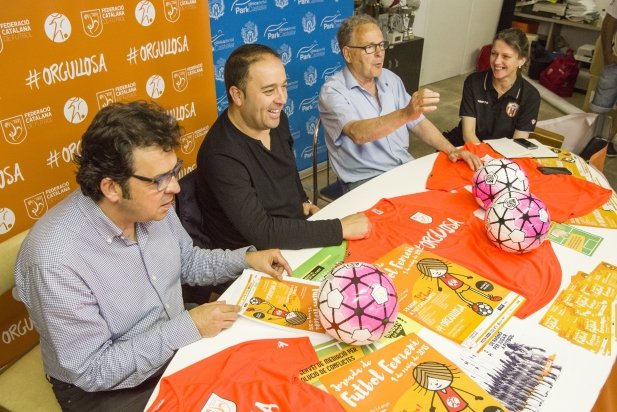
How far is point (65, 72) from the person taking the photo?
7.47 feet

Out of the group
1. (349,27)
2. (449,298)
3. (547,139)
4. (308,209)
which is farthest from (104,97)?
(547,139)

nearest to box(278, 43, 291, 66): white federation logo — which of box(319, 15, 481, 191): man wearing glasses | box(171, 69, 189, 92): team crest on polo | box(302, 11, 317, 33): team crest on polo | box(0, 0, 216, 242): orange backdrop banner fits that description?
box(302, 11, 317, 33): team crest on polo

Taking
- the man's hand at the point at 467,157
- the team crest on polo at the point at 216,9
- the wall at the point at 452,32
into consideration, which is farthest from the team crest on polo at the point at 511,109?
the wall at the point at 452,32

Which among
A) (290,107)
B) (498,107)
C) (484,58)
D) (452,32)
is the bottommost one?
(484,58)

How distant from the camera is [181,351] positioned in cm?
133

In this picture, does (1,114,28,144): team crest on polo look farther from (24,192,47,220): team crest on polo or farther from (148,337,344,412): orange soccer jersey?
(148,337,344,412): orange soccer jersey

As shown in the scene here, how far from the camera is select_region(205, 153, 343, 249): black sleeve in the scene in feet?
5.71

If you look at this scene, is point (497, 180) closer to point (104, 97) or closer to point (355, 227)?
point (355, 227)

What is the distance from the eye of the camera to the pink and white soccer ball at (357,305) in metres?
1.23

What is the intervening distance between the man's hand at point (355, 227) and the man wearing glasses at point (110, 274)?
0.54 m

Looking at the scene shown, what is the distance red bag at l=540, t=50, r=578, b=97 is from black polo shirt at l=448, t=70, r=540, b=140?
3449mm

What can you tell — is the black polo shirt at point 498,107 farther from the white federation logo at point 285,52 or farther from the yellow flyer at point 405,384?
the yellow flyer at point 405,384

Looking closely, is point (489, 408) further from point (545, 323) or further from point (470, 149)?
point (470, 149)

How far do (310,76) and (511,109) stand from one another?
1608mm
